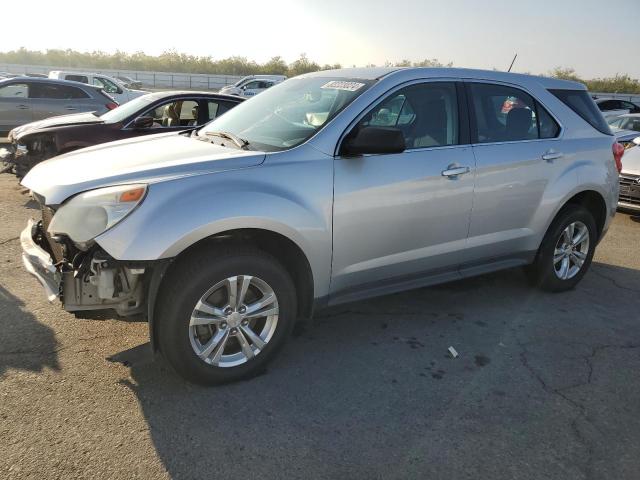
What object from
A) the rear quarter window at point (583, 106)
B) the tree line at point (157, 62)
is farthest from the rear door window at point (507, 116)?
the tree line at point (157, 62)

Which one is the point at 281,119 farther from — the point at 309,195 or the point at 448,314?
the point at 448,314

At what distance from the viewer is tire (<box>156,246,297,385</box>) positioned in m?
2.76

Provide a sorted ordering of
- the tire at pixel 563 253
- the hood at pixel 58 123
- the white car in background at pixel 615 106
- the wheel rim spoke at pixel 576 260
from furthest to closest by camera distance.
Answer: the white car in background at pixel 615 106
the hood at pixel 58 123
the wheel rim spoke at pixel 576 260
the tire at pixel 563 253

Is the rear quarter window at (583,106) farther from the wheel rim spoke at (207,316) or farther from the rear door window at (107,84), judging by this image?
the rear door window at (107,84)

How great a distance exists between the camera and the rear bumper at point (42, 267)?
9.15ft

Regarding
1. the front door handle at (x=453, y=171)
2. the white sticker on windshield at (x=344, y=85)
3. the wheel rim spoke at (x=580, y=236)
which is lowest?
the wheel rim spoke at (x=580, y=236)

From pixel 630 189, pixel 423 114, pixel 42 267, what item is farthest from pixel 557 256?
pixel 42 267

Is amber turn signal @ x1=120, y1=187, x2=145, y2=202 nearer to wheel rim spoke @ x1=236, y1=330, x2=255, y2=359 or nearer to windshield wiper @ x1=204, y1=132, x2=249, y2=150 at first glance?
windshield wiper @ x1=204, y1=132, x2=249, y2=150

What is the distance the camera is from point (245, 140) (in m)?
3.45

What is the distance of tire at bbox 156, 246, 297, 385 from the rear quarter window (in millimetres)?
3145

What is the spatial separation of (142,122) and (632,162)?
7.32 meters

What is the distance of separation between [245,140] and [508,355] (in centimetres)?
235

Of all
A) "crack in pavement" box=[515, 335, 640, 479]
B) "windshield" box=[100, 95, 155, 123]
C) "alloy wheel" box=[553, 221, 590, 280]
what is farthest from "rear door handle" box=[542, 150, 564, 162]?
"windshield" box=[100, 95, 155, 123]

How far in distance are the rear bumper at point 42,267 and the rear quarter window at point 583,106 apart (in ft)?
13.6
